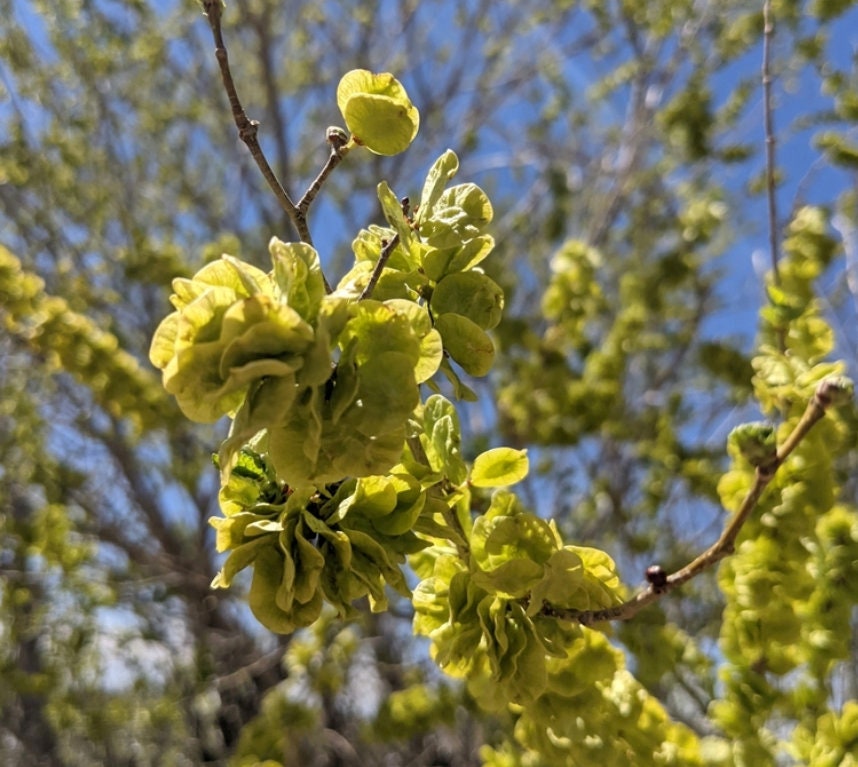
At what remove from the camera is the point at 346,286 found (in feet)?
2.72

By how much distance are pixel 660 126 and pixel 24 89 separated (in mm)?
3572

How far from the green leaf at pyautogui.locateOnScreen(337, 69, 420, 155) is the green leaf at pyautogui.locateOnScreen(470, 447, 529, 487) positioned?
40 cm

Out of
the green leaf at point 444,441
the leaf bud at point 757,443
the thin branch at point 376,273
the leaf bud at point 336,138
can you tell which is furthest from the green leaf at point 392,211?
the leaf bud at point 757,443

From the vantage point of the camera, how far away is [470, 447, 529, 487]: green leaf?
1.00 metres

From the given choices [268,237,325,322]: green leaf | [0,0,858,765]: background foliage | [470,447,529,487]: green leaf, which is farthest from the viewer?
[0,0,858,765]: background foliage

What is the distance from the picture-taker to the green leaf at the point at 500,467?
1.00 metres

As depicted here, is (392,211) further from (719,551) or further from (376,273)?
(719,551)

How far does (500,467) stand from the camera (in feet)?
3.31

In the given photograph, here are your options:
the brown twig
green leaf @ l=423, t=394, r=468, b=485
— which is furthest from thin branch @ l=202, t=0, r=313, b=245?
green leaf @ l=423, t=394, r=468, b=485

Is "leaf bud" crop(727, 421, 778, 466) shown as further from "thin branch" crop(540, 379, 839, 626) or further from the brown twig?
the brown twig

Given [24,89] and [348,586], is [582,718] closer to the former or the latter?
[348,586]

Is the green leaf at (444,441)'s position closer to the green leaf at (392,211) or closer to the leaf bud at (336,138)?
the green leaf at (392,211)

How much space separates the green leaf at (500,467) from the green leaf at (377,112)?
0.40 metres

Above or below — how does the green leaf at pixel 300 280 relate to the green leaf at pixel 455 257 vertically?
below
